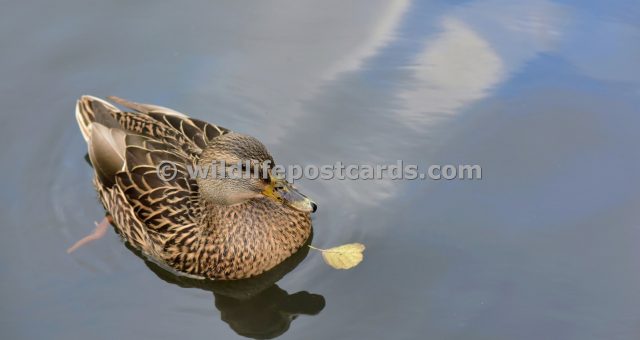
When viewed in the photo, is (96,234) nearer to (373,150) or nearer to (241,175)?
(241,175)

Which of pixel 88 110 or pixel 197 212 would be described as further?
pixel 88 110

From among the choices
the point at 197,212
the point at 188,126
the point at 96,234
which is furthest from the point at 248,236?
the point at 96,234

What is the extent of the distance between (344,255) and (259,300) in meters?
0.71

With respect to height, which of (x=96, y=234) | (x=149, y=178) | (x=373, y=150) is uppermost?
(x=149, y=178)

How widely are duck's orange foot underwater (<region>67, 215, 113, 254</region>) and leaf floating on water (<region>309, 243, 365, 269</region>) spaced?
1.76m

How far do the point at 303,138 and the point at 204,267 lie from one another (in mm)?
1560

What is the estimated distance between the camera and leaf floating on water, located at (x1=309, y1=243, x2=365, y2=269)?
5984 mm

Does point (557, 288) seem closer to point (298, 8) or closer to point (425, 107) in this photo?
point (425, 107)

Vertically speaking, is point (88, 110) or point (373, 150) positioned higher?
point (88, 110)

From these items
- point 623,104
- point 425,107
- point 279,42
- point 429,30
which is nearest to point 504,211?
point 425,107

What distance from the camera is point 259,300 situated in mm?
5910

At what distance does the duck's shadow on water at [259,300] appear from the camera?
18.7 ft

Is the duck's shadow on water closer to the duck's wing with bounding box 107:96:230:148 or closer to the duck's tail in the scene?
the duck's wing with bounding box 107:96:230:148

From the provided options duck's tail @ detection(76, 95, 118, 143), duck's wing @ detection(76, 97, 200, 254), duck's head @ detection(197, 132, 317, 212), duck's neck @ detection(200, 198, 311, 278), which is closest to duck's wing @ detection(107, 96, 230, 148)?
duck's wing @ detection(76, 97, 200, 254)
